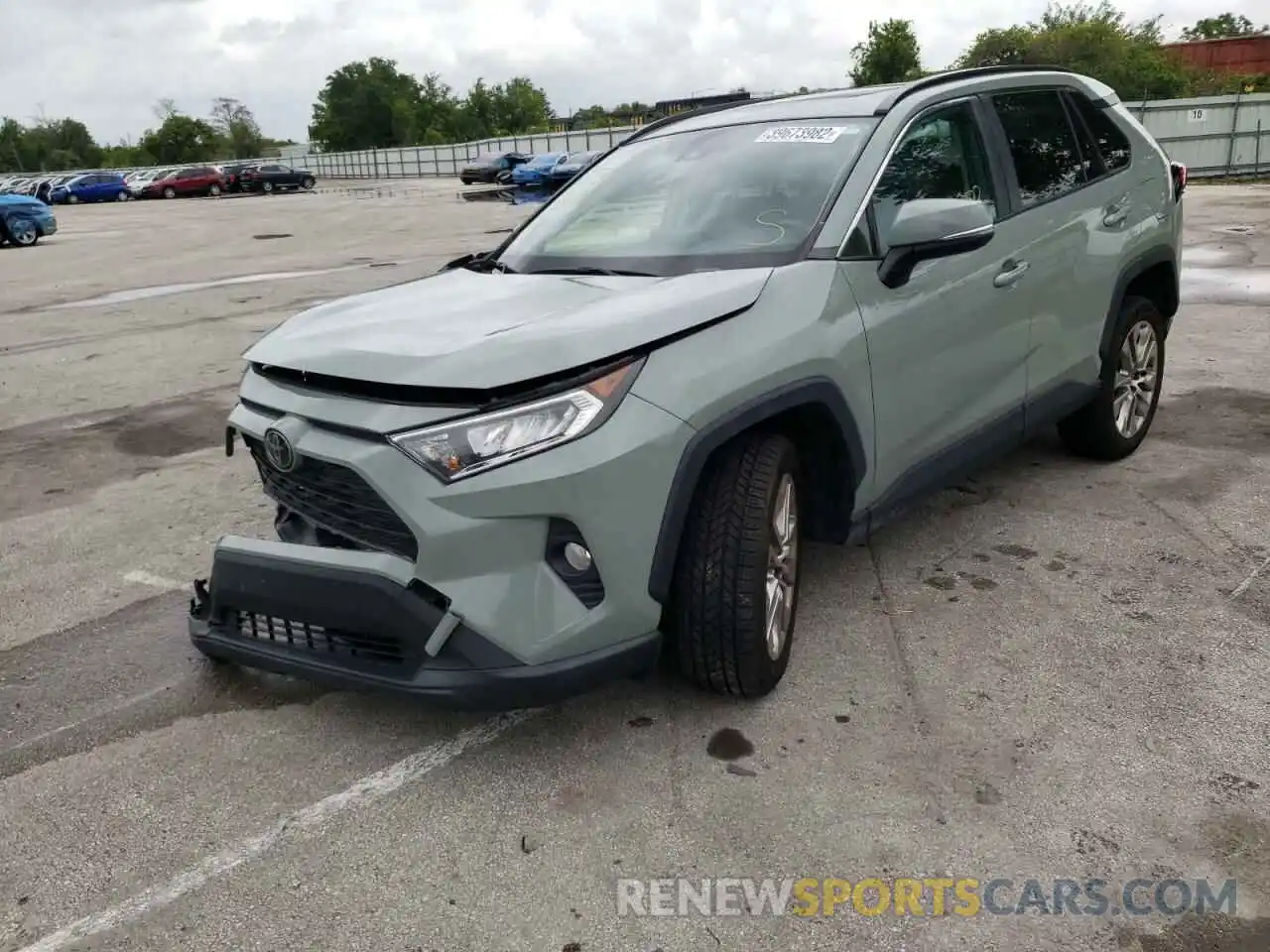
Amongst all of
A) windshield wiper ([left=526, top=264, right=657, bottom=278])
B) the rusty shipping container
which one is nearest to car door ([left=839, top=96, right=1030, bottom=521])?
windshield wiper ([left=526, top=264, right=657, bottom=278])

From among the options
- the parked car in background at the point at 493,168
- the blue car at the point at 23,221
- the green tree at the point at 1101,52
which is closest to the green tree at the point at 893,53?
the green tree at the point at 1101,52

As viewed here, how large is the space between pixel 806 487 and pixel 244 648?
1.77 m

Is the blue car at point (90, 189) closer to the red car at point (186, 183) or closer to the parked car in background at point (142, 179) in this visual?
the parked car in background at point (142, 179)

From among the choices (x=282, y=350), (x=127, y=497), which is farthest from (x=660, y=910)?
(x=127, y=497)

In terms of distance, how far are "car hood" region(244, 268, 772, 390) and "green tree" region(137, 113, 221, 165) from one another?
357 ft

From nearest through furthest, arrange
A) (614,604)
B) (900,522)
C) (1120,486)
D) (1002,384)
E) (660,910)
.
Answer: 1. (660,910)
2. (614,604)
3. (1002,384)
4. (900,522)
5. (1120,486)

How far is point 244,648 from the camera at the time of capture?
2.91 meters

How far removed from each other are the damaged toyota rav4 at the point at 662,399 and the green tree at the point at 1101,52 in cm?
5505

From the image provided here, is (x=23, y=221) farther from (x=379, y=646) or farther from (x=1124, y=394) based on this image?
(x=379, y=646)

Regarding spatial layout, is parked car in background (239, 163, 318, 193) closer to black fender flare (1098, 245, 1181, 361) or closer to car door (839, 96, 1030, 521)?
black fender flare (1098, 245, 1181, 361)

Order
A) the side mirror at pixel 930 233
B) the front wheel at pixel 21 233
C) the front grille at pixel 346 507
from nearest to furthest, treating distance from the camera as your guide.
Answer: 1. the front grille at pixel 346 507
2. the side mirror at pixel 930 233
3. the front wheel at pixel 21 233

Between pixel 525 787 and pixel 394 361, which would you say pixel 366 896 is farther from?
pixel 394 361

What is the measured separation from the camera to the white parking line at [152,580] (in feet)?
14.0

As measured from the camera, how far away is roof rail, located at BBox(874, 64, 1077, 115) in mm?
3729
